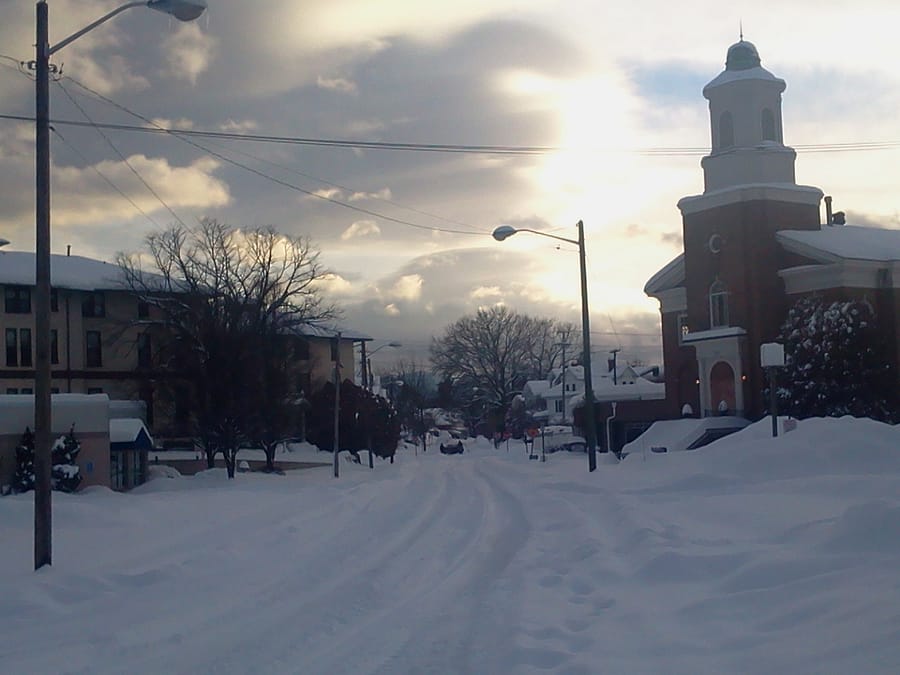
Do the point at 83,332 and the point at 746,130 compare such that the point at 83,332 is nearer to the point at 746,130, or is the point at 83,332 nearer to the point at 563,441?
the point at 563,441

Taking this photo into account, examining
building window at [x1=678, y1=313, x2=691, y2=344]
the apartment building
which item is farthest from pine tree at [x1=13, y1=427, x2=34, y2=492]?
building window at [x1=678, y1=313, x2=691, y2=344]

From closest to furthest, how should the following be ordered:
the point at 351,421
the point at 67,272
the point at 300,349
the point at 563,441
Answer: the point at 300,349 < the point at 67,272 < the point at 351,421 < the point at 563,441

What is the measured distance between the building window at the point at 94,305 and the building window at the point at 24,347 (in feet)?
13.3

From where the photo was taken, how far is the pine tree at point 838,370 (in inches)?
1838

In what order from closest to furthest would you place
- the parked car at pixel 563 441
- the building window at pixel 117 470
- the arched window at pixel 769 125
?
1. the building window at pixel 117 470
2. the arched window at pixel 769 125
3. the parked car at pixel 563 441

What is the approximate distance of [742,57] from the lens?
55000mm

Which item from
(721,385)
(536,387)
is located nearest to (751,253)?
(721,385)

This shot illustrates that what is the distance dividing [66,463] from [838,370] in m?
33.1

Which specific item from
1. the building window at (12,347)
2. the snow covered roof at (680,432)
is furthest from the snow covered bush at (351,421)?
the snow covered roof at (680,432)

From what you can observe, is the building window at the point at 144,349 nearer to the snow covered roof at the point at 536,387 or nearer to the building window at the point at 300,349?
the building window at the point at 300,349

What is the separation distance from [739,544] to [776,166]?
42531 mm

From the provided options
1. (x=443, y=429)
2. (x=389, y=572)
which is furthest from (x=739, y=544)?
(x=443, y=429)

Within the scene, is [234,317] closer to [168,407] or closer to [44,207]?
[168,407]

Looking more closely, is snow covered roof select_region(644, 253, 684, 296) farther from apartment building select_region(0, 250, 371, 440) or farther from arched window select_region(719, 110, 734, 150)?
apartment building select_region(0, 250, 371, 440)
